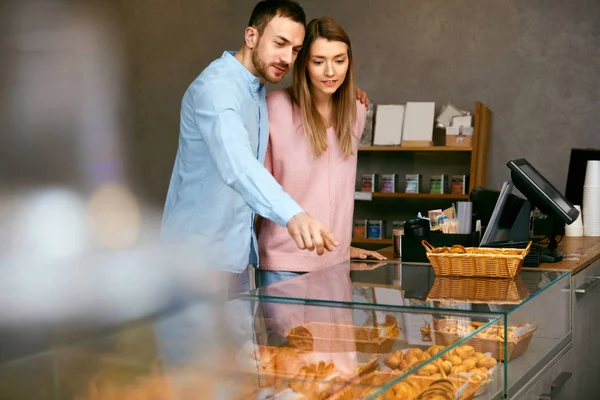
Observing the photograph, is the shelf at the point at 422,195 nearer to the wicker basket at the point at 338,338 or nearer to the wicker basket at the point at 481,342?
the wicker basket at the point at 481,342

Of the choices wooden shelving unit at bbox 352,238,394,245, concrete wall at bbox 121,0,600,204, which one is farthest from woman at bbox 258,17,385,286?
concrete wall at bbox 121,0,600,204

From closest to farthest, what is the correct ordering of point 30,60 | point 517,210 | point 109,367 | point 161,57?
point 109,367, point 517,210, point 161,57, point 30,60

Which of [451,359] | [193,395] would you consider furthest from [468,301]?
[193,395]

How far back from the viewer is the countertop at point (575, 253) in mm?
2888

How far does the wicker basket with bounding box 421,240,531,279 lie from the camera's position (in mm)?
2371

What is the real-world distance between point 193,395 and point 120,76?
704 centimetres

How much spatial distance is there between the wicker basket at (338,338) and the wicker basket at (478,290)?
0.34 meters

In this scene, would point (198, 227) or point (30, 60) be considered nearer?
point (198, 227)

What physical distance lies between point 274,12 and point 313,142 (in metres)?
0.51

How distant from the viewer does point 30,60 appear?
8.39 m

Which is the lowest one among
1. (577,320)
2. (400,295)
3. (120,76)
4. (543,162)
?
(577,320)

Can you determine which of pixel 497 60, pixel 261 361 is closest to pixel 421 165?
pixel 497 60

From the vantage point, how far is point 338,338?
66.5 inches

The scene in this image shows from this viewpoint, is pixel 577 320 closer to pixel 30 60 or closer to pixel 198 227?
pixel 198 227
